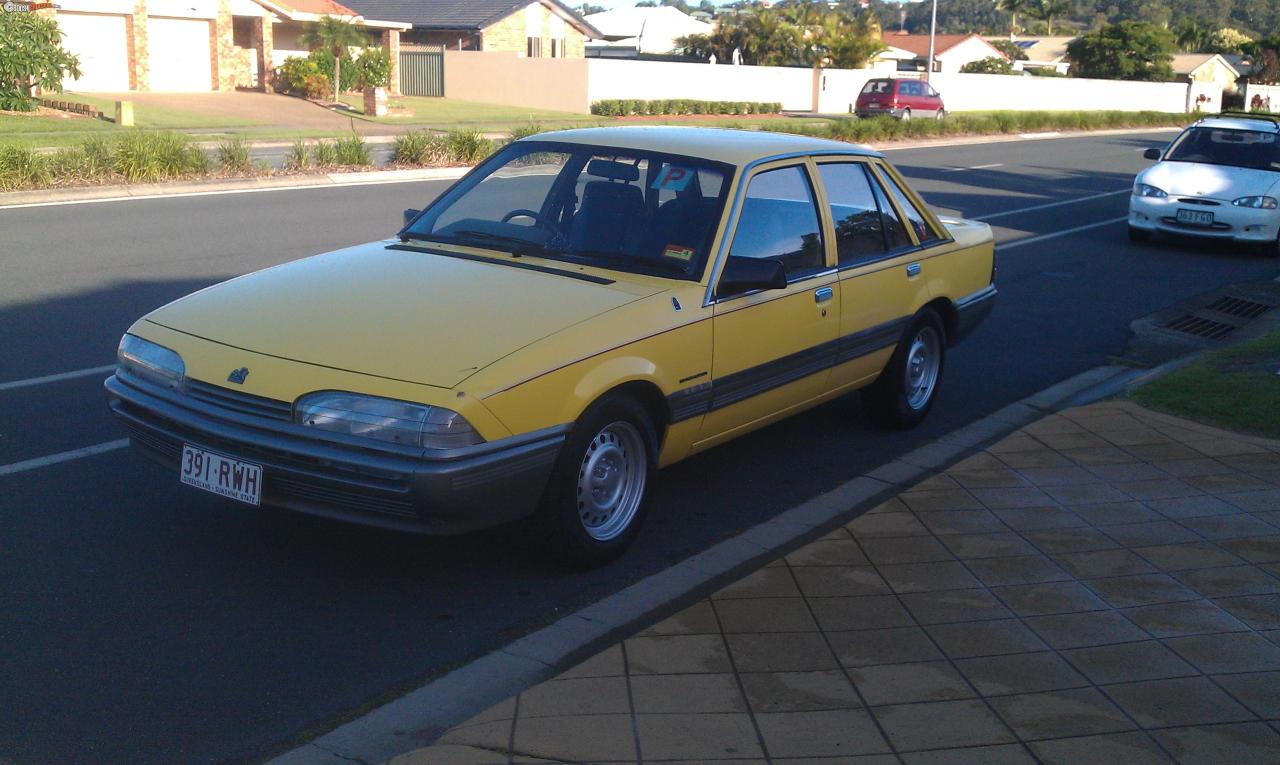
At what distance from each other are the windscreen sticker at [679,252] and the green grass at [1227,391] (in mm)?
3547

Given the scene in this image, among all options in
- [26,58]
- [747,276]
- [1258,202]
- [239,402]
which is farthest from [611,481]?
[26,58]

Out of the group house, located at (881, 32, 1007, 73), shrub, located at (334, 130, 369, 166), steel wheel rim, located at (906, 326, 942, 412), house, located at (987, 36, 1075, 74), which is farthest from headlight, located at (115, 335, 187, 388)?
house, located at (987, 36, 1075, 74)

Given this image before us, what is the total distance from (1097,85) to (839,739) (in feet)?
229

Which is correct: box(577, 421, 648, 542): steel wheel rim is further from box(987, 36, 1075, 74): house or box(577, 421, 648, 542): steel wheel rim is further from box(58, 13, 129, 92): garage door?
box(987, 36, 1075, 74): house

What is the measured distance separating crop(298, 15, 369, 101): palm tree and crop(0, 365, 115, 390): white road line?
34.3 meters

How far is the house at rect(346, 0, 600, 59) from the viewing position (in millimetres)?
53156

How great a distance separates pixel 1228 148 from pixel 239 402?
15.1m

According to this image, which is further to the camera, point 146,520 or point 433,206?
point 433,206

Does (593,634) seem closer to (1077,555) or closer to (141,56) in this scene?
(1077,555)

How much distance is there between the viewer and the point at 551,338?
15.4 feet

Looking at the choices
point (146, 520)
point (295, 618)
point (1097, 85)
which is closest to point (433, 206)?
point (146, 520)

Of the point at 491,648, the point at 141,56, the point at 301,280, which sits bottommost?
the point at 491,648

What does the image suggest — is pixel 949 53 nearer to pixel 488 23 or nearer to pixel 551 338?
pixel 488 23

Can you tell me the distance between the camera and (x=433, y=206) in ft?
20.6
